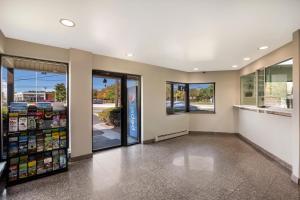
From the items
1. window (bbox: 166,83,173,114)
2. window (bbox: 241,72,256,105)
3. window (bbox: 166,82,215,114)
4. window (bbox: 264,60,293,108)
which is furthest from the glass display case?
window (bbox: 241,72,256,105)

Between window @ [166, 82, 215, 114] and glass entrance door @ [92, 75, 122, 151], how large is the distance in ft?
7.56

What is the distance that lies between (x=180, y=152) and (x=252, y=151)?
1.93 meters

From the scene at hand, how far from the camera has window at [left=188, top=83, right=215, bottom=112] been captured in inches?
261

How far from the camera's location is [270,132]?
3967 millimetres

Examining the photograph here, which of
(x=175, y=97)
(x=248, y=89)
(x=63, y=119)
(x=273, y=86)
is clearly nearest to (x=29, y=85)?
(x=63, y=119)

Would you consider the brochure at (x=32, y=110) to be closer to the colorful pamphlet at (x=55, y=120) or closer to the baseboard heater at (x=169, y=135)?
the colorful pamphlet at (x=55, y=120)

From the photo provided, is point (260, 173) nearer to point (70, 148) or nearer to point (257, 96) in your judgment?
point (257, 96)

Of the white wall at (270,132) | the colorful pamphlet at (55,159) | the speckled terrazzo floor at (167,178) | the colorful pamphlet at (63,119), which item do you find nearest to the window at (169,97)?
the speckled terrazzo floor at (167,178)

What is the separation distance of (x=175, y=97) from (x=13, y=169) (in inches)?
200

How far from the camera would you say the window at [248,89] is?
16.9 ft

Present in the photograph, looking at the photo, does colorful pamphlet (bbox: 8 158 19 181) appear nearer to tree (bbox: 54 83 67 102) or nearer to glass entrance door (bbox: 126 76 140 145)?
tree (bbox: 54 83 67 102)

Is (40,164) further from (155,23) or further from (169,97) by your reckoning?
(169,97)

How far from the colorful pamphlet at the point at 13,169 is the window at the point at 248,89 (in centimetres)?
590

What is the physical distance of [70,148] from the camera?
11.9ft
